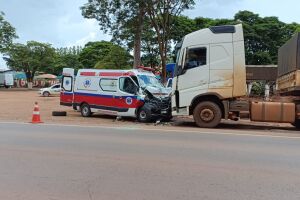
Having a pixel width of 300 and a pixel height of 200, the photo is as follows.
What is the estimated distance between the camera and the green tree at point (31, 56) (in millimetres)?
65750

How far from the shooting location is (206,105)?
50.0 feet

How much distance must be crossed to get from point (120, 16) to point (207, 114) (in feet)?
43.4

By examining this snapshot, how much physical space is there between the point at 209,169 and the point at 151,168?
1.03 m

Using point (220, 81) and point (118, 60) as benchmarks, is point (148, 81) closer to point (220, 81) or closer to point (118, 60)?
point (220, 81)

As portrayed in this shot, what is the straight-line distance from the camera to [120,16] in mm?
26250

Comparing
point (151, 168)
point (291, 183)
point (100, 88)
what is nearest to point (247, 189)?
point (291, 183)

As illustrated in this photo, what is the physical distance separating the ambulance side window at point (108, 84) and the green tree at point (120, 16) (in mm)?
7764

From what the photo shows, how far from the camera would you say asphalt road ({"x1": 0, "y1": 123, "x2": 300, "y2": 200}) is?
5730mm

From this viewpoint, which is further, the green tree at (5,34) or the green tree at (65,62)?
the green tree at (65,62)

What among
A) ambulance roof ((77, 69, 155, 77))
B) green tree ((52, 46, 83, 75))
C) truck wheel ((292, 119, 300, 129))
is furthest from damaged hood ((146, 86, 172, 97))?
green tree ((52, 46, 83, 75))

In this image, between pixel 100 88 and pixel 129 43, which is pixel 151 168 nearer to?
pixel 100 88

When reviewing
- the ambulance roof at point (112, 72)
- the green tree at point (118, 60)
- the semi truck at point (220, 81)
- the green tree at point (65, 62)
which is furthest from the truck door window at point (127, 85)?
the green tree at point (65, 62)

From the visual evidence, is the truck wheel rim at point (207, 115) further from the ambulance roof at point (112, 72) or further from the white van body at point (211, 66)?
the ambulance roof at point (112, 72)

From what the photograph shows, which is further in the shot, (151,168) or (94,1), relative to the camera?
(94,1)
